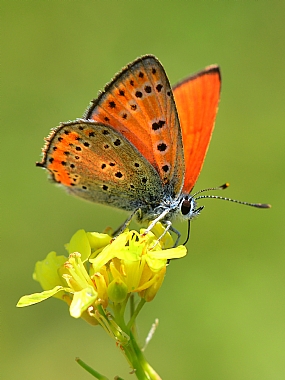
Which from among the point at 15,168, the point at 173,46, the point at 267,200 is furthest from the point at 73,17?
the point at 267,200

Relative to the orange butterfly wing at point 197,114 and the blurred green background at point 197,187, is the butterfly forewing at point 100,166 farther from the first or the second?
the blurred green background at point 197,187

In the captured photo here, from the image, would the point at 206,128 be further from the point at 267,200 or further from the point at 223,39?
the point at 223,39

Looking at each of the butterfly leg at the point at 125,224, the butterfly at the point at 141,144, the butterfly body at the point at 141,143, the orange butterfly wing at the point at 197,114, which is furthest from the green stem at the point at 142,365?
the orange butterfly wing at the point at 197,114

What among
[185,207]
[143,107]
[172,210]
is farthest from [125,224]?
[143,107]

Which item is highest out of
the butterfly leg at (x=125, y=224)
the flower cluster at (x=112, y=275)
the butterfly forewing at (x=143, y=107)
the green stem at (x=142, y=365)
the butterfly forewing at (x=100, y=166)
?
the butterfly forewing at (x=143, y=107)

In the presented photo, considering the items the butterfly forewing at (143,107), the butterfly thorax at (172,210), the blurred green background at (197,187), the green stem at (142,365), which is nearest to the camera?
the green stem at (142,365)

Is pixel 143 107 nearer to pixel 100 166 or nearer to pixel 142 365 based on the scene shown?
pixel 100 166

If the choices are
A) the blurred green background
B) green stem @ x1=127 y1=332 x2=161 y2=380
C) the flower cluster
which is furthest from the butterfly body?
the blurred green background
